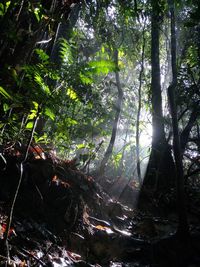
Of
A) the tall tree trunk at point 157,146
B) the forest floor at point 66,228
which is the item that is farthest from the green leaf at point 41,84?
the tall tree trunk at point 157,146

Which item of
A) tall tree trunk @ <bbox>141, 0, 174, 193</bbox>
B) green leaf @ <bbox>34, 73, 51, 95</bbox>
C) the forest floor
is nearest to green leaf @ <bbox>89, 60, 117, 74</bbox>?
green leaf @ <bbox>34, 73, 51, 95</bbox>

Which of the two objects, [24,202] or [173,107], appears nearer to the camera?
[24,202]

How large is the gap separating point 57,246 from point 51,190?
856 millimetres

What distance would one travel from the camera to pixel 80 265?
10.7 feet

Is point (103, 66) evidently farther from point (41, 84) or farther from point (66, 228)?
point (66, 228)

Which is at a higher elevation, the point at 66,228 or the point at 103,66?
the point at 103,66

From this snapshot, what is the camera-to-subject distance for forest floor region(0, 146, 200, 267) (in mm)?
3152

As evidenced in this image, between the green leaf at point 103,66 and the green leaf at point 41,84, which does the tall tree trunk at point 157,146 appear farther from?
A: the green leaf at point 41,84

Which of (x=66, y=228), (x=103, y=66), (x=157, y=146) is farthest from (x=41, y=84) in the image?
(x=157, y=146)

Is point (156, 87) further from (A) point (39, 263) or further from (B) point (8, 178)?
(A) point (39, 263)

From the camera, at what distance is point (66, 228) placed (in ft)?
12.4

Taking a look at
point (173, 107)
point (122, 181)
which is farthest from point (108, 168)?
point (173, 107)

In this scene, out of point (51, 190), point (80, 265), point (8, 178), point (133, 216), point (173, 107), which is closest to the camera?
point (80, 265)

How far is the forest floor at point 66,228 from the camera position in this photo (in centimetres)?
315
